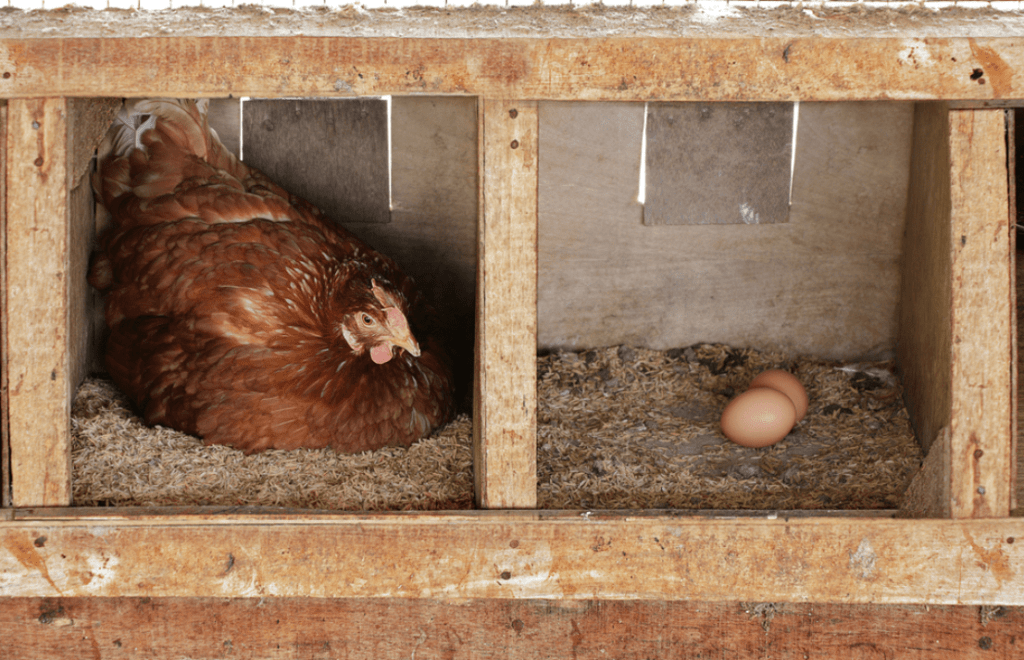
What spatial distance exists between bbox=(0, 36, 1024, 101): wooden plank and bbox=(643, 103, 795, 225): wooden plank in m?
0.88

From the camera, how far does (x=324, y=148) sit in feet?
7.52

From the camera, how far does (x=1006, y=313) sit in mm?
1410

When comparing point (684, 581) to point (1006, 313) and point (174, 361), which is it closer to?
point (1006, 313)

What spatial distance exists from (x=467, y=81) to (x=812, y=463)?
3.75 feet

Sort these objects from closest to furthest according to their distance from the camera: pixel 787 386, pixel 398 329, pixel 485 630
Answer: pixel 485 630
pixel 398 329
pixel 787 386

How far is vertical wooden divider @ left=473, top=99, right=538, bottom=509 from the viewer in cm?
140

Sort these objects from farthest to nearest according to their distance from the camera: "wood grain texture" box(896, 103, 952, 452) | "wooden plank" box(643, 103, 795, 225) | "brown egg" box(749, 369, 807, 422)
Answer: "wooden plank" box(643, 103, 795, 225) < "brown egg" box(749, 369, 807, 422) < "wood grain texture" box(896, 103, 952, 452)

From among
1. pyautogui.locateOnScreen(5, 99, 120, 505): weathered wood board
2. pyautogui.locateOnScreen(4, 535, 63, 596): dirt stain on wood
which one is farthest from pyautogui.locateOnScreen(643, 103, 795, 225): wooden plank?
pyautogui.locateOnScreen(4, 535, 63, 596): dirt stain on wood

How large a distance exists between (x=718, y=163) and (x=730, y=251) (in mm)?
254

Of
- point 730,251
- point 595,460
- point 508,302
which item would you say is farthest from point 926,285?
point 508,302

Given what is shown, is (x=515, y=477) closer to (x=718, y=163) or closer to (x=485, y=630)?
(x=485, y=630)

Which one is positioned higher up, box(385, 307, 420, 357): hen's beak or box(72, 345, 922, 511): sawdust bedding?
box(385, 307, 420, 357): hen's beak

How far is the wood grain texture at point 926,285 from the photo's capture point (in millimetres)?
1715

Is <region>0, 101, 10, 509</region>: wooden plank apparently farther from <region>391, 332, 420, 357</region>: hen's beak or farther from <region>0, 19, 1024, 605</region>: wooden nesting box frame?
<region>391, 332, 420, 357</region>: hen's beak
